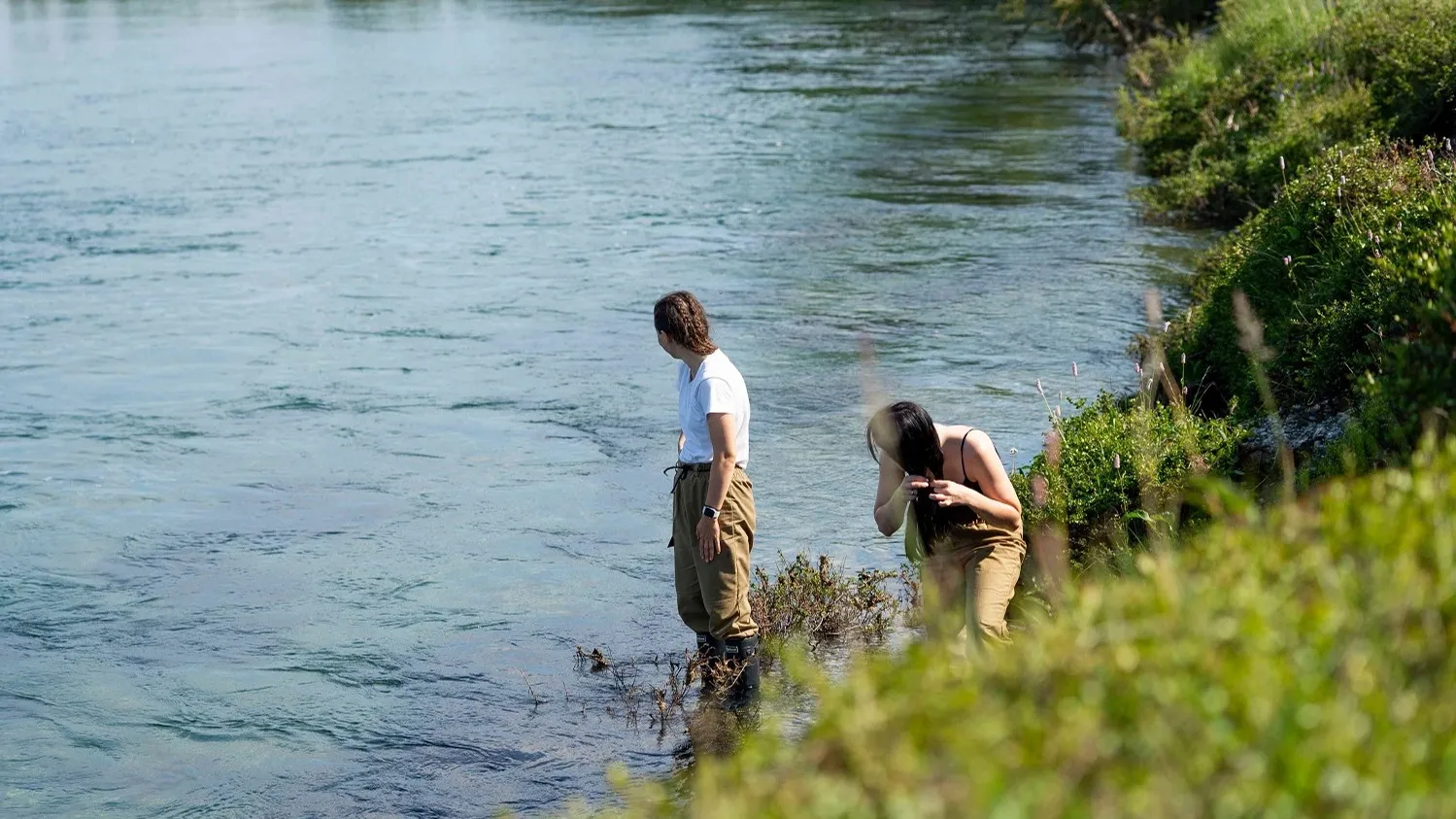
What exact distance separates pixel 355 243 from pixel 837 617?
13675 mm

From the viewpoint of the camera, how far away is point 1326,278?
989 centimetres

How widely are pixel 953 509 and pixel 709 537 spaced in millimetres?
1123

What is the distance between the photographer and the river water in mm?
8383

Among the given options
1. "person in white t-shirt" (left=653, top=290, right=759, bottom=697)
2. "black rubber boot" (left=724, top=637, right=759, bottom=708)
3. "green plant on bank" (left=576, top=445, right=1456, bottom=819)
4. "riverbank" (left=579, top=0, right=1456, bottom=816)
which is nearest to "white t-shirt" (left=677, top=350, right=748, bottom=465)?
"person in white t-shirt" (left=653, top=290, right=759, bottom=697)

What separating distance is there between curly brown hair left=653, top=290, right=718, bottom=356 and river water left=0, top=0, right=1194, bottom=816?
1.86 metres

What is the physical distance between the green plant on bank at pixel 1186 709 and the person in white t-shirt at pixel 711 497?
12.8ft

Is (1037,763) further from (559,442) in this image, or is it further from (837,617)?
(559,442)

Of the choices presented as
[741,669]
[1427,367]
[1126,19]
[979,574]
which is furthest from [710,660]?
[1126,19]

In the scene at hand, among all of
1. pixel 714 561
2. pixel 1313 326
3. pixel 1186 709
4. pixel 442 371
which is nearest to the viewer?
pixel 1186 709

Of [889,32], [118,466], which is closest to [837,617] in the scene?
[118,466]

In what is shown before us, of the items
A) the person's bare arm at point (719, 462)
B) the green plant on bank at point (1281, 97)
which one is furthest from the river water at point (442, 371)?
the person's bare arm at point (719, 462)

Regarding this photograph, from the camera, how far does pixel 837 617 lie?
866 cm

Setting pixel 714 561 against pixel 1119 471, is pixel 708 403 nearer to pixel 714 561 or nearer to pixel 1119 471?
pixel 714 561

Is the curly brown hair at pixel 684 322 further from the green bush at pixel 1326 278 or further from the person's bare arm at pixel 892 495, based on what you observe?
the green bush at pixel 1326 278
